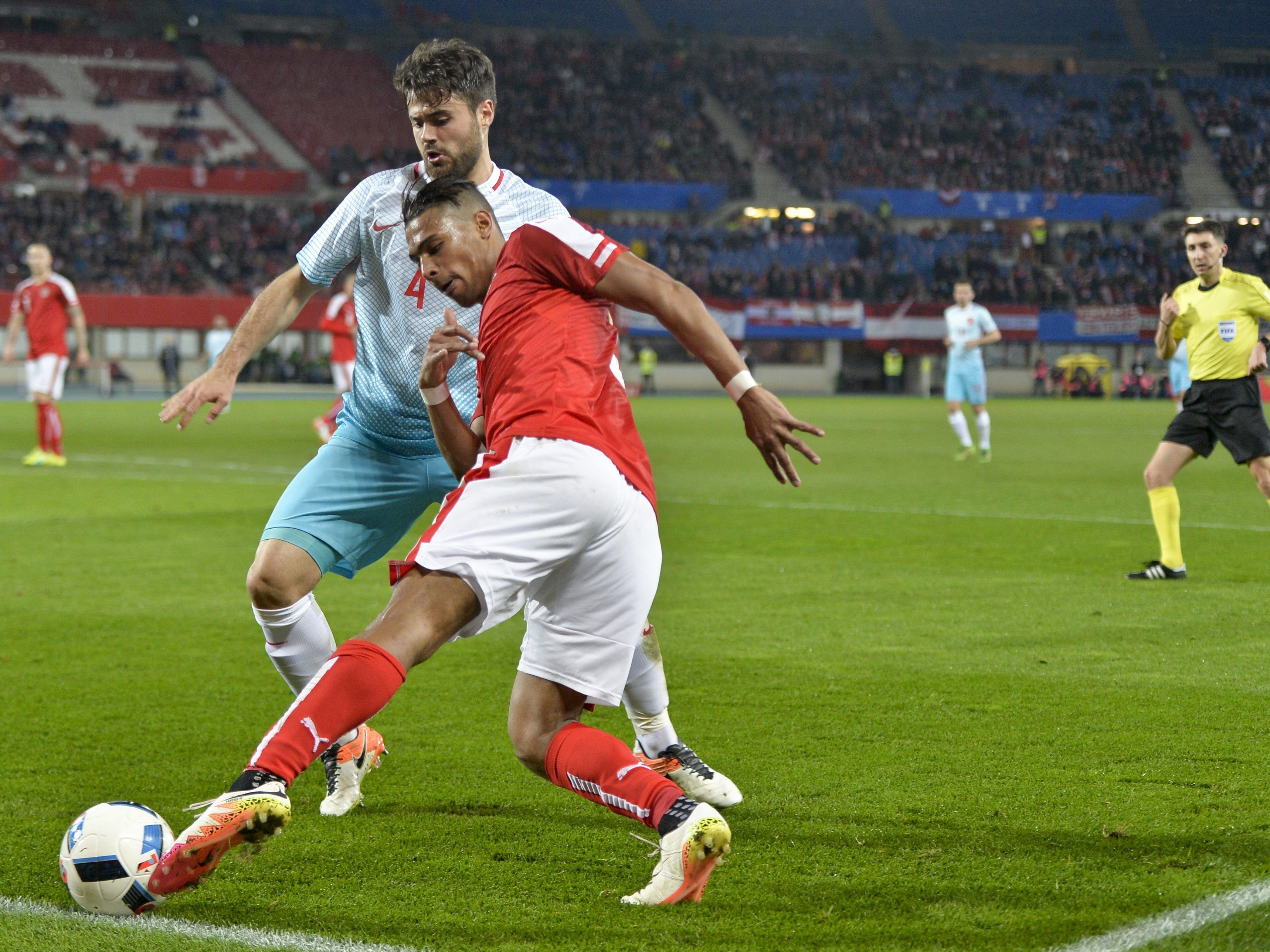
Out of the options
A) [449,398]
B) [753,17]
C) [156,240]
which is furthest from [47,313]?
[753,17]

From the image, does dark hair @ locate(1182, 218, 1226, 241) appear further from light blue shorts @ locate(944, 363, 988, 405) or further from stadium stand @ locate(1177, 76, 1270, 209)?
stadium stand @ locate(1177, 76, 1270, 209)

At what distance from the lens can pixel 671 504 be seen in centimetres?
1295

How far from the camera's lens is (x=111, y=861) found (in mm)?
3143

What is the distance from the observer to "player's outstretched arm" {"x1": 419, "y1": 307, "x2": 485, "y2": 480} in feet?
10.8

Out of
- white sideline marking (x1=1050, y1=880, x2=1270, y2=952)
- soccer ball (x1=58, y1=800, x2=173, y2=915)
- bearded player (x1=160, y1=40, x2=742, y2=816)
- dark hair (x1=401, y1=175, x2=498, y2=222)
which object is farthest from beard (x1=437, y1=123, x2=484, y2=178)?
white sideline marking (x1=1050, y1=880, x2=1270, y2=952)

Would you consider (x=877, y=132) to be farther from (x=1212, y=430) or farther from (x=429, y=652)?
(x=429, y=652)

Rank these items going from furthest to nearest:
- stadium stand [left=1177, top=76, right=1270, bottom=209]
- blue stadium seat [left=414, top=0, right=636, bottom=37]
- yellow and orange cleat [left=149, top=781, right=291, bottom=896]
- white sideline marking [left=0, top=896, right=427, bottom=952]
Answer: blue stadium seat [left=414, top=0, right=636, bottom=37] < stadium stand [left=1177, top=76, right=1270, bottom=209] < white sideline marking [left=0, top=896, right=427, bottom=952] < yellow and orange cleat [left=149, top=781, right=291, bottom=896]

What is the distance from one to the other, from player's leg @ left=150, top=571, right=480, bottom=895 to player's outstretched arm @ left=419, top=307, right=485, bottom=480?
1.77 ft

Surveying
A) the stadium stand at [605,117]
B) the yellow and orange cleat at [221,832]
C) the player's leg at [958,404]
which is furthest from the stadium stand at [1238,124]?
the yellow and orange cleat at [221,832]

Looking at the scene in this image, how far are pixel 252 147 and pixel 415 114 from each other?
162 ft

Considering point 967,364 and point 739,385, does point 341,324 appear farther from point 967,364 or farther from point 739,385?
point 739,385

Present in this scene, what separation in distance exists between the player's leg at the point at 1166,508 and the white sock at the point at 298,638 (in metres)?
5.78

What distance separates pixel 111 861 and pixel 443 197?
172 cm

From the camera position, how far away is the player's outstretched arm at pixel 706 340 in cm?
308
